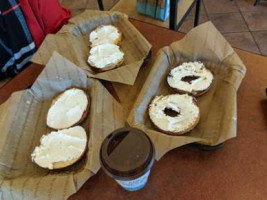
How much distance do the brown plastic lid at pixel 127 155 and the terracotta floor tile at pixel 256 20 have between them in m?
1.62

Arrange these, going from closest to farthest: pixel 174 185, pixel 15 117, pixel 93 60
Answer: pixel 174 185
pixel 15 117
pixel 93 60

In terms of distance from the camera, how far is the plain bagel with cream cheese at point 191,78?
73 cm

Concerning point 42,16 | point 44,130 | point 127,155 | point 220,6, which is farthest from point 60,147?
point 220,6

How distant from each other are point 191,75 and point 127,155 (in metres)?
0.37

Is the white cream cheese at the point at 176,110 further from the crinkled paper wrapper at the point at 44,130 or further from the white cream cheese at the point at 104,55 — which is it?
the white cream cheese at the point at 104,55

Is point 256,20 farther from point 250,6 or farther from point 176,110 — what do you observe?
point 176,110

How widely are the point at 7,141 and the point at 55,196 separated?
0.66ft

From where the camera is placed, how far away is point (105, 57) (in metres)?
0.87

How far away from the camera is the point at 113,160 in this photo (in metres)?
0.47

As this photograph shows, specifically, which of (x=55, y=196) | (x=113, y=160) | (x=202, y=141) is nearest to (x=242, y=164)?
(x=202, y=141)

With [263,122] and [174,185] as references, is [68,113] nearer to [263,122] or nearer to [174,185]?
[174,185]

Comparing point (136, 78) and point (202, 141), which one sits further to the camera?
point (136, 78)

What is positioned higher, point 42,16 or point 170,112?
point 42,16

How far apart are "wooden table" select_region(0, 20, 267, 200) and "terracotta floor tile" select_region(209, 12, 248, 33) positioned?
4.21ft
